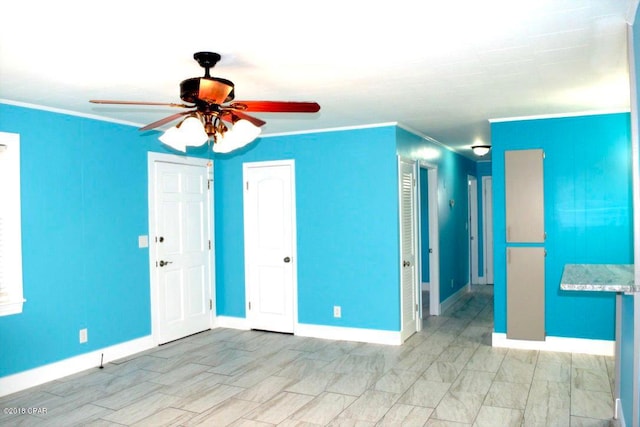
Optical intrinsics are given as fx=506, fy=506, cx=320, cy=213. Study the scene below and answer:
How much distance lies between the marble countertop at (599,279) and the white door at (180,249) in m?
3.86

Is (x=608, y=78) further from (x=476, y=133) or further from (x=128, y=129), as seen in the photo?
(x=128, y=129)

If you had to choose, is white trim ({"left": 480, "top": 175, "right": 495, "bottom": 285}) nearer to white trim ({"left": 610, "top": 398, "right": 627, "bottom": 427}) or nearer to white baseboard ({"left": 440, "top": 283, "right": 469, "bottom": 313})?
white baseboard ({"left": 440, "top": 283, "right": 469, "bottom": 313})

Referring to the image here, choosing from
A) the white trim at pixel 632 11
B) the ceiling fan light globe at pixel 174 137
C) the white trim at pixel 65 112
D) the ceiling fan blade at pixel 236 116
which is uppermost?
the white trim at pixel 65 112

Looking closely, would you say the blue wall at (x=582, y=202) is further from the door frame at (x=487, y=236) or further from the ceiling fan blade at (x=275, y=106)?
the door frame at (x=487, y=236)

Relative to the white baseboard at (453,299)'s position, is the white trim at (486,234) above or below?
above

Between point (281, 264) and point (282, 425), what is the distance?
2.60 meters

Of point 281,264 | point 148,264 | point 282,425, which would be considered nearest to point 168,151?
point 148,264

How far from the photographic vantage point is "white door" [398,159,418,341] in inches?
209

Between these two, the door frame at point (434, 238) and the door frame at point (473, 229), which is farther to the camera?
the door frame at point (473, 229)

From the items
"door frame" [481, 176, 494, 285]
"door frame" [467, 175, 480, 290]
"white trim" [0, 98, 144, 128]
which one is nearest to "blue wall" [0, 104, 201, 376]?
"white trim" [0, 98, 144, 128]

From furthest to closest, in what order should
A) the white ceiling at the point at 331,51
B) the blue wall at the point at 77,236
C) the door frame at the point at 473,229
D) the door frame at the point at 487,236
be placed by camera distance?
the door frame at the point at 487,236, the door frame at the point at 473,229, the blue wall at the point at 77,236, the white ceiling at the point at 331,51

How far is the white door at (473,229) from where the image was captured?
8992 mm

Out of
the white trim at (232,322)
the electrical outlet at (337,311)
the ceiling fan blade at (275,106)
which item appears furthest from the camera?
the white trim at (232,322)

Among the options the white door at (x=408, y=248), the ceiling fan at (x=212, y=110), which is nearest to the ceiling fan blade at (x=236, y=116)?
the ceiling fan at (x=212, y=110)
